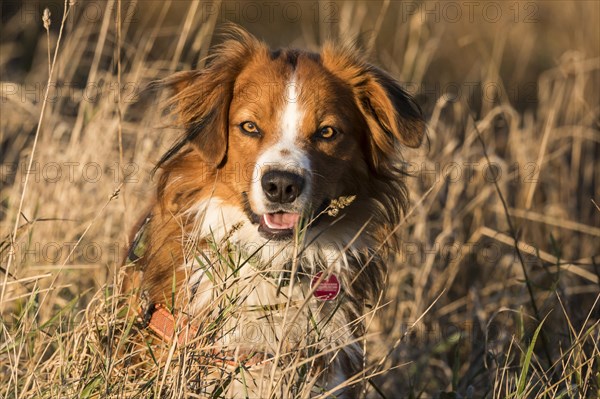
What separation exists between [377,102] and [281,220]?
875 millimetres

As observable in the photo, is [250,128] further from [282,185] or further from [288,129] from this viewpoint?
[282,185]

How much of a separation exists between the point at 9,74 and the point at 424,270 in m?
4.83

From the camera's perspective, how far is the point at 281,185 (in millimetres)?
3791

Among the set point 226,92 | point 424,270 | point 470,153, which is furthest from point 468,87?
point 226,92

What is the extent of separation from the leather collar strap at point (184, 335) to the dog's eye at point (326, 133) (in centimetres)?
106

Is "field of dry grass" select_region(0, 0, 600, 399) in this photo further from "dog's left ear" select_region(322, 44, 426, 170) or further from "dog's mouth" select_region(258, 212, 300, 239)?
"dog's mouth" select_region(258, 212, 300, 239)

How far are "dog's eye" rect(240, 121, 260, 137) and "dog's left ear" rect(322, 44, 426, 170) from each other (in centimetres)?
55

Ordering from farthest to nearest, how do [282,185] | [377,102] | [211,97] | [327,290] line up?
1. [377,102]
2. [211,97]
3. [327,290]
4. [282,185]

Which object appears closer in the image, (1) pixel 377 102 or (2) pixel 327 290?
(2) pixel 327 290

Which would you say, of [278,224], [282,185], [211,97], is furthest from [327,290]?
[211,97]

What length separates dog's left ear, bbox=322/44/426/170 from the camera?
4355 millimetres

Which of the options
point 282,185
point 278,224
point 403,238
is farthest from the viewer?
point 403,238

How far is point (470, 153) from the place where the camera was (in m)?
6.71

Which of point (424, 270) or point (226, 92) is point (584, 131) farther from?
point (226, 92)
